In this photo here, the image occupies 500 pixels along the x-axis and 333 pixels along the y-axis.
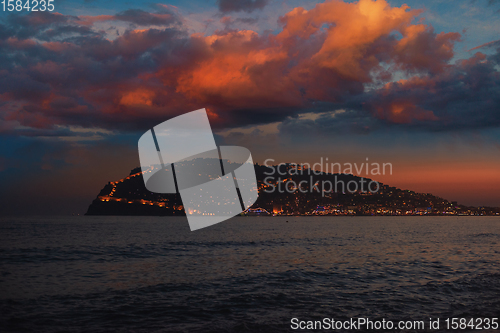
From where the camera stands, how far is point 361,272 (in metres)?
25.3

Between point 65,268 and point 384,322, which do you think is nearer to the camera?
point 384,322

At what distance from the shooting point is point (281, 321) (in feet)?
45.4

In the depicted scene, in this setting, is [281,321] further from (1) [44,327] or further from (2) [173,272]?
(2) [173,272]

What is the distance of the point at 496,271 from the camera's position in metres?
25.4

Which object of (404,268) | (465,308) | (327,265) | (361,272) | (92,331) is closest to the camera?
(92,331)

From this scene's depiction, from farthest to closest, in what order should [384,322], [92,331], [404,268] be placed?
[404,268], [384,322], [92,331]

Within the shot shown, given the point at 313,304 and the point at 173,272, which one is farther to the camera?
the point at 173,272

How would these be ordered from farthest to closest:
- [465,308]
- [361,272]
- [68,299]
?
1. [361,272]
2. [68,299]
3. [465,308]

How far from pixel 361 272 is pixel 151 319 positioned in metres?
16.3

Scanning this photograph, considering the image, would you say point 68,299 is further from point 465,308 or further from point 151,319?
point 465,308

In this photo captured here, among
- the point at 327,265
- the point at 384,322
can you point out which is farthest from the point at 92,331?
the point at 327,265

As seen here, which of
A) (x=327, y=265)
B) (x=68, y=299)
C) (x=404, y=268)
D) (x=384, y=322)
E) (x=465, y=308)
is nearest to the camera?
(x=384, y=322)

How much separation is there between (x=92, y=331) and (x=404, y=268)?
22540mm

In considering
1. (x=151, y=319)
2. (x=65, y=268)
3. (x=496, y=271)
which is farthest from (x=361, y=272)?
(x=65, y=268)
